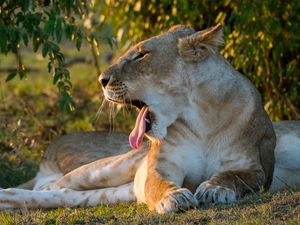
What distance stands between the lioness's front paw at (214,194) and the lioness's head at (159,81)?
1.71 feet

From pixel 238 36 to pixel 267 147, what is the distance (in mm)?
2310

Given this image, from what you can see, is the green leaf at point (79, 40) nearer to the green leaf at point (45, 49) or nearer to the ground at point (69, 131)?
the green leaf at point (45, 49)

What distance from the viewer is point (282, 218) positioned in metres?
4.11

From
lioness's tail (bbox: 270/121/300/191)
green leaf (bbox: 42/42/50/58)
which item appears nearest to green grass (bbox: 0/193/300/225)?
lioness's tail (bbox: 270/121/300/191)

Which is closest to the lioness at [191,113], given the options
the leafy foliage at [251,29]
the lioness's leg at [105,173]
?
the lioness's leg at [105,173]

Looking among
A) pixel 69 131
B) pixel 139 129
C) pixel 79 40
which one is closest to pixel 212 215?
pixel 139 129

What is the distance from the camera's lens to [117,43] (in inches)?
287

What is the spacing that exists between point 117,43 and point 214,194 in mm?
2932

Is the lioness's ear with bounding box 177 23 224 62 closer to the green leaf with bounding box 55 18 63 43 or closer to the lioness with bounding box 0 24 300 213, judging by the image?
the lioness with bounding box 0 24 300 213

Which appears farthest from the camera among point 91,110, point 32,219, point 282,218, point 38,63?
point 38,63

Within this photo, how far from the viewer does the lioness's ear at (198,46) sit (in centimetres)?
500

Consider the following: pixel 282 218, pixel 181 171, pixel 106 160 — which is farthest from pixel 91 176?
pixel 282 218

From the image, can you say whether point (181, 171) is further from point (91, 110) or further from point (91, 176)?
point (91, 110)

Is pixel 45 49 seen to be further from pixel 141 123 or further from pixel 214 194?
pixel 214 194
